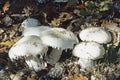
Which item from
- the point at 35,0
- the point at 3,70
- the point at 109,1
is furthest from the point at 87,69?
the point at 35,0

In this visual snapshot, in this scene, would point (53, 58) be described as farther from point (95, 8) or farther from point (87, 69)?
point (95, 8)

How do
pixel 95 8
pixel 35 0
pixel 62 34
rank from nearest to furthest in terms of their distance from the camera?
pixel 62 34, pixel 95 8, pixel 35 0

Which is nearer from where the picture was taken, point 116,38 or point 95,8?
point 116,38

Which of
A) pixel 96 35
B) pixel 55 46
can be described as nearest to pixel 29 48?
pixel 55 46

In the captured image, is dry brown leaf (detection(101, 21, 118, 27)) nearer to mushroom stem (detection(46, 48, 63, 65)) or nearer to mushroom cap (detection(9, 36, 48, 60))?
mushroom stem (detection(46, 48, 63, 65))

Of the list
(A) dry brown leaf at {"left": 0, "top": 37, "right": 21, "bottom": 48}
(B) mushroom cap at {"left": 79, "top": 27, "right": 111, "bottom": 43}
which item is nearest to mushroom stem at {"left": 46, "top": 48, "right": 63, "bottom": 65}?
(B) mushroom cap at {"left": 79, "top": 27, "right": 111, "bottom": 43}

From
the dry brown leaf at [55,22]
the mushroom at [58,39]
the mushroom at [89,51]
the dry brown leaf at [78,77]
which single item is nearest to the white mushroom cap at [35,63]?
the mushroom at [58,39]

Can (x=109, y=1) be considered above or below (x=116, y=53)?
above

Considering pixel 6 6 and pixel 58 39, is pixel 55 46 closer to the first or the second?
pixel 58 39
